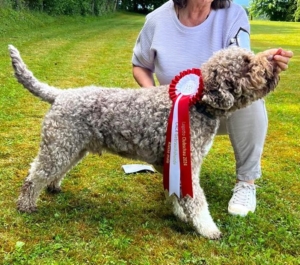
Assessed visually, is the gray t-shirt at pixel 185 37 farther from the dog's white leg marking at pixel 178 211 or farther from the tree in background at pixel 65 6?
the tree in background at pixel 65 6

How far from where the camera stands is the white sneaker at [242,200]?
149 inches

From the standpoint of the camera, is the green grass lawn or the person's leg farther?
the person's leg

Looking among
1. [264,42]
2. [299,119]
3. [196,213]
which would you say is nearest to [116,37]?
[264,42]

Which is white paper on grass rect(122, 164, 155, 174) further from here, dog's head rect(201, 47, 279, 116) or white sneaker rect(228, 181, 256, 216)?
dog's head rect(201, 47, 279, 116)

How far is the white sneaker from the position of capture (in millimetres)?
3791

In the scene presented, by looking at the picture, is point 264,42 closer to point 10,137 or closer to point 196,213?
point 10,137

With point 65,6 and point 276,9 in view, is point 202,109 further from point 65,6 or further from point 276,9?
point 276,9

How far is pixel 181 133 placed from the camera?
327 cm

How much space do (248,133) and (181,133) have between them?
2.89ft

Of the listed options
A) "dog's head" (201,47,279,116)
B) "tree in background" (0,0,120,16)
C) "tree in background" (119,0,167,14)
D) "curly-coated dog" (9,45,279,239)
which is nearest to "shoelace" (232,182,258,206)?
"curly-coated dog" (9,45,279,239)

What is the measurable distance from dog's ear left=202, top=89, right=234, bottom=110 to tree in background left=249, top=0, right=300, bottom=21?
57.3 m

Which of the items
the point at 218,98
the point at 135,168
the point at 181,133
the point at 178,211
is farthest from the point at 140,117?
the point at 135,168

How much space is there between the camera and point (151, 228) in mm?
3539

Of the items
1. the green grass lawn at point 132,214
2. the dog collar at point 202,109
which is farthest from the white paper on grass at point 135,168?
the dog collar at point 202,109
